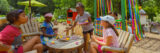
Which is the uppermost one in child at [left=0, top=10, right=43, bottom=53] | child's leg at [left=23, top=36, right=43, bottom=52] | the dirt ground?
child at [left=0, top=10, right=43, bottom=53]

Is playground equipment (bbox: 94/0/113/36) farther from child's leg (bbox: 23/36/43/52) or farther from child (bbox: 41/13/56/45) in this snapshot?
child's leg (bbox: 23/36/43/52)

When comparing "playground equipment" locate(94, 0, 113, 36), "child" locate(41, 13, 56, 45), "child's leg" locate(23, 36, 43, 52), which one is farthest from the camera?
"playground equipment" locate(94, 0, 113, 36)

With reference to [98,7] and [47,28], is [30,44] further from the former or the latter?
[98,7]

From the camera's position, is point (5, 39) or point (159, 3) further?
point (159, 3)

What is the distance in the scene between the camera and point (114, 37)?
213cm

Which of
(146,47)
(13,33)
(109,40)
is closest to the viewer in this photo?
(13,33)

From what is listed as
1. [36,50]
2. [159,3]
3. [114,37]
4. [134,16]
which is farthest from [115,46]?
[159,3]

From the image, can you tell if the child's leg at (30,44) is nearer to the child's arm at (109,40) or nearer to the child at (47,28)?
the child at (47,28)

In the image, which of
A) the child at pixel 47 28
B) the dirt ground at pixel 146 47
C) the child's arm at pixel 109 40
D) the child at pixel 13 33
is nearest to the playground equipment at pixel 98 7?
the dirt ground at pixel 146 47

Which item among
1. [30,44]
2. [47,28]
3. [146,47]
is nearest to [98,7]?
[146,47]

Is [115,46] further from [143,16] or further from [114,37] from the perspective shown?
[143,16]

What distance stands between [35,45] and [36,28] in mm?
1586

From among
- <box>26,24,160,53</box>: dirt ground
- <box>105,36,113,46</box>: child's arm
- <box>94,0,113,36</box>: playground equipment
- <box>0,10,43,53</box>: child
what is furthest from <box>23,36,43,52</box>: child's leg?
<box>94,0,113,36</box>: playground equipment

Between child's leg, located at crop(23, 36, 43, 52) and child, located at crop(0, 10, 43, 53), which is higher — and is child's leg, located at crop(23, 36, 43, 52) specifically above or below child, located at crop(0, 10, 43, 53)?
below
